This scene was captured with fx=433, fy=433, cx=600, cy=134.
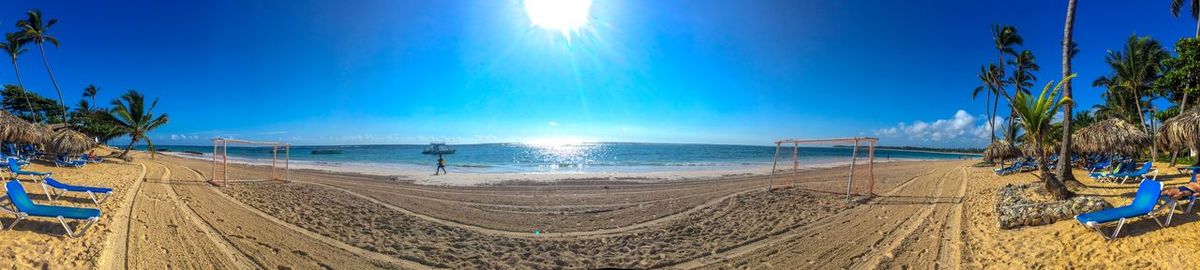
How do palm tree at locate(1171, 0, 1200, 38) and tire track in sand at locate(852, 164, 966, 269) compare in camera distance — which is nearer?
tire track in sand at locate(852, 164, 966, 269)

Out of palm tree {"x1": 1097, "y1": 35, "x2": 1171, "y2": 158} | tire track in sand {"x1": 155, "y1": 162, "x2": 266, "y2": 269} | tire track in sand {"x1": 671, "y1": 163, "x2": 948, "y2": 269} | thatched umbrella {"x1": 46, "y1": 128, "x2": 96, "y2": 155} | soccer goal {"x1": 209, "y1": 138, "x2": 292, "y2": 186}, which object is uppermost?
palm tree {"x1": 1097, "y1": 35, "x2": 1171, "y2": 158}

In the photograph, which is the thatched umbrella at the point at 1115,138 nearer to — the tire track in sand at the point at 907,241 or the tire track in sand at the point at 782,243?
A: the tire track in sand at the point at 907,241

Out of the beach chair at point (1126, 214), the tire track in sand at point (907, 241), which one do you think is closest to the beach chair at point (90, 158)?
the tire track in sand at point (907, 241)

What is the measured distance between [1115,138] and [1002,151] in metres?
6.63

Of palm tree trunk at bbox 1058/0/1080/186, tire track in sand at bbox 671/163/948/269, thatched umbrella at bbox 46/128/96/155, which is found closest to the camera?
tire track in sand at bbox 671/163/948/269

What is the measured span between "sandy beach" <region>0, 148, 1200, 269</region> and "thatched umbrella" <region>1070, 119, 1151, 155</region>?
2.07m

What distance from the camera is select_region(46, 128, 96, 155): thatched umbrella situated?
15930 mm

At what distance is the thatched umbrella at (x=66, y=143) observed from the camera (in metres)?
15.9

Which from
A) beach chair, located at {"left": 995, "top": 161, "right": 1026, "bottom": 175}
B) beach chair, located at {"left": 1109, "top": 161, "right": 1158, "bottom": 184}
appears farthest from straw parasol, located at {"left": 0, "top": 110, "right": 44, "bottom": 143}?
beach chair, located at {"left": 995, "top": 161, "right": 1026, "bottom": 175}

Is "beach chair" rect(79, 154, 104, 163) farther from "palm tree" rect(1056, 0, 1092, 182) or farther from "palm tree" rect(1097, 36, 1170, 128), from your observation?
"palm tree" rect(1097, 36, 1170, 128)

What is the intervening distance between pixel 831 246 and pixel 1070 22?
27.7 ft

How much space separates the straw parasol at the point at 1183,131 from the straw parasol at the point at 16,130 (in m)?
32.9

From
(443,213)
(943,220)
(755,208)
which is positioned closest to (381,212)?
(443,213)

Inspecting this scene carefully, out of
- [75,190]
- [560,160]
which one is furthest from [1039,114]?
[560,160]
